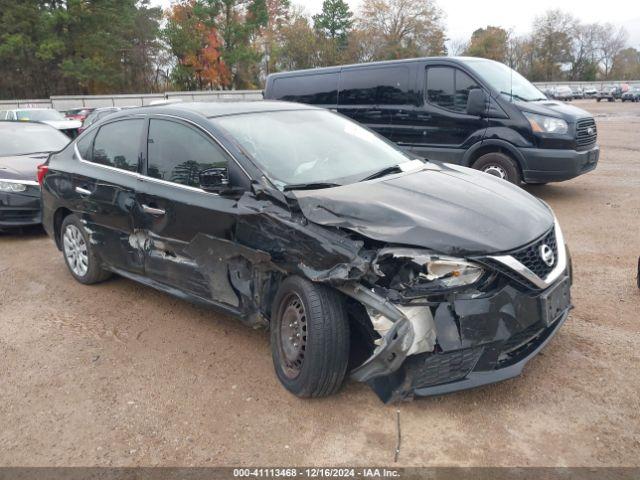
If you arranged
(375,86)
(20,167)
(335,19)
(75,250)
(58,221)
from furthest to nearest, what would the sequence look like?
(335,19) < (375,86) < (20,167) < (58,221) < (75,250)

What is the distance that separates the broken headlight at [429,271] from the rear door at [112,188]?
2.29 m

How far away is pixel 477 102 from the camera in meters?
7.88

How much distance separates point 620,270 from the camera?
5.23 m

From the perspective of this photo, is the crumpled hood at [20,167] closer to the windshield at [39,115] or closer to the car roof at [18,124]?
the car roof at [18,124]

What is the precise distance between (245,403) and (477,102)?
598cm

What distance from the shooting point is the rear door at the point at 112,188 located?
14.8 feet

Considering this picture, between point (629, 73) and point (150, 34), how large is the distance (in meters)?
69.0

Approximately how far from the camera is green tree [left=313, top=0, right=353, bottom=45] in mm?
66625

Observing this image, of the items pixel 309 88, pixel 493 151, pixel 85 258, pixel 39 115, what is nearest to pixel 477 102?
pixel 493 151

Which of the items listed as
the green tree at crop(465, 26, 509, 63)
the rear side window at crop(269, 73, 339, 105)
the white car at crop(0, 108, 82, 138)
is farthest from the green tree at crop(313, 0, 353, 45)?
the rear side window at crop(269, 73, 339, 105)

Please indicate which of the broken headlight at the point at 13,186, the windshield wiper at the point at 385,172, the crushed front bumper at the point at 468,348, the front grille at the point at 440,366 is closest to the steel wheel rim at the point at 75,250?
the broken headlight at the point at 13,186

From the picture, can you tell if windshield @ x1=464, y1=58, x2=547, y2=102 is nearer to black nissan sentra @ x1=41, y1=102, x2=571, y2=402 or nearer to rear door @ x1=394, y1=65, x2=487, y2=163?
rear door @ x1=394, y1=65, x2=487, y2=163

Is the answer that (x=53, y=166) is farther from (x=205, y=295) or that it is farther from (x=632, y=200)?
(x=632, y=200)

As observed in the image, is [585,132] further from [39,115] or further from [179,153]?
[39,115]
